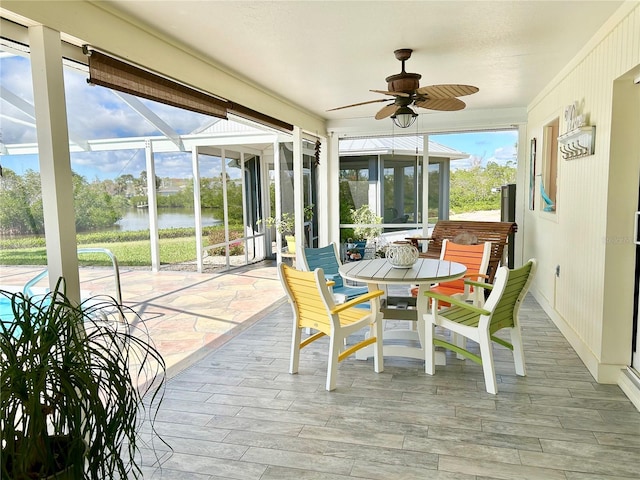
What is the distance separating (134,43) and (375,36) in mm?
1625

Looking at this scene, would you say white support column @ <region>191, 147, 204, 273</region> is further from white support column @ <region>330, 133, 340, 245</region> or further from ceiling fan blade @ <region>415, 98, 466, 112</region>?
ceiling fan blade @ <region>415, 98, 466, 112</region>

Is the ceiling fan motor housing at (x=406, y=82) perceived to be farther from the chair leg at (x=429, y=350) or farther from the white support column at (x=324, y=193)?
the white support column at (x=324, y=193)

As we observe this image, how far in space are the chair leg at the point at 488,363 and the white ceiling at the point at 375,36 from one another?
6.82 feet

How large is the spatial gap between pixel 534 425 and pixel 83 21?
3364 mm

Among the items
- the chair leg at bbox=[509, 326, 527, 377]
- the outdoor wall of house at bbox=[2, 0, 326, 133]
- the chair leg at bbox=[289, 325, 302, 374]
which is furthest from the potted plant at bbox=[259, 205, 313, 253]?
the chair leg at bbox=[509, 326, 527, 377]

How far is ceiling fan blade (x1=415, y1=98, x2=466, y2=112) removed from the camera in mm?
3451

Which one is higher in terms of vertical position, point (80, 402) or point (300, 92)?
point (300, 92)

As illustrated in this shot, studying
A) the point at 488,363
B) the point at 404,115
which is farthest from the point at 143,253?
the point at 488,363

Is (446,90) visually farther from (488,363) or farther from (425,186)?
(425,186)

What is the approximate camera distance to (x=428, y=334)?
128 inches

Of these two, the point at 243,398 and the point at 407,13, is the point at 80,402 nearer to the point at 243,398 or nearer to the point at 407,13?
the point at 243,398

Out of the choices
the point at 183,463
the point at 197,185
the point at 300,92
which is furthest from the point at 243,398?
the point at 197,185

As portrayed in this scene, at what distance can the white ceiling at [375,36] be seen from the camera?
8.77 feet

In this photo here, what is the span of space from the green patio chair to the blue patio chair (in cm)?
90
